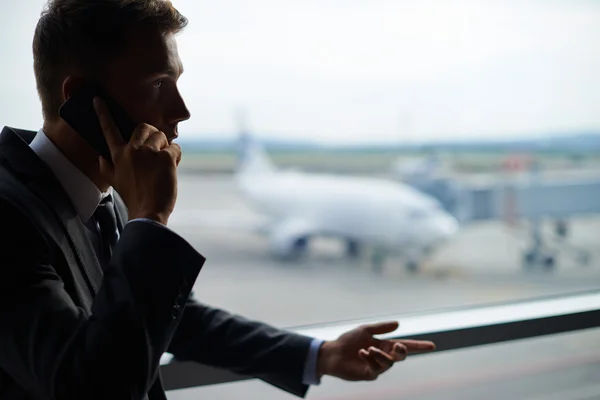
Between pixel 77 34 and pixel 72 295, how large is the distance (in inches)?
12.8

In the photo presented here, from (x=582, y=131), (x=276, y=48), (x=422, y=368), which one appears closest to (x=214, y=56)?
(x=276, y=48)

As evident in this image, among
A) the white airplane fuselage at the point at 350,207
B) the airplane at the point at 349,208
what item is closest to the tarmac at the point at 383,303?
the airplane at the point at 349,208

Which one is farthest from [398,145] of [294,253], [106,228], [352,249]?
[106,228]

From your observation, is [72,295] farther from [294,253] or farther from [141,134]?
[294,253]

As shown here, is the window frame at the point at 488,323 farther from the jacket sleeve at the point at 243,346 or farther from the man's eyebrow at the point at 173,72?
the man's eyebrow at the point at 173,72

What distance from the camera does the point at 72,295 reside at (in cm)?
69

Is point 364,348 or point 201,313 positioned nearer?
point 364,348

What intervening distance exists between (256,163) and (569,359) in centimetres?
338

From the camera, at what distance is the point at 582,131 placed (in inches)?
96.2

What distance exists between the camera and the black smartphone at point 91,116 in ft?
2.26

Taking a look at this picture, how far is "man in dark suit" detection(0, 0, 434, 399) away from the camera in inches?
22.7

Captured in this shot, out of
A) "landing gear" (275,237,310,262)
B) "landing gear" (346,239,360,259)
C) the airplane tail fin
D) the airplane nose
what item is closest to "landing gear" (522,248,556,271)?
"landing gear" (346,239,360,259)

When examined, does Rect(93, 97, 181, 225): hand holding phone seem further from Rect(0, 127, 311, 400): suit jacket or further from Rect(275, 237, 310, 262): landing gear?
Rect(275, 237, 310, 262): landing gear

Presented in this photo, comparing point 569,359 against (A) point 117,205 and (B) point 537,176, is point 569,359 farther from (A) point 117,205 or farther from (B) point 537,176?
(B) point 537,176
